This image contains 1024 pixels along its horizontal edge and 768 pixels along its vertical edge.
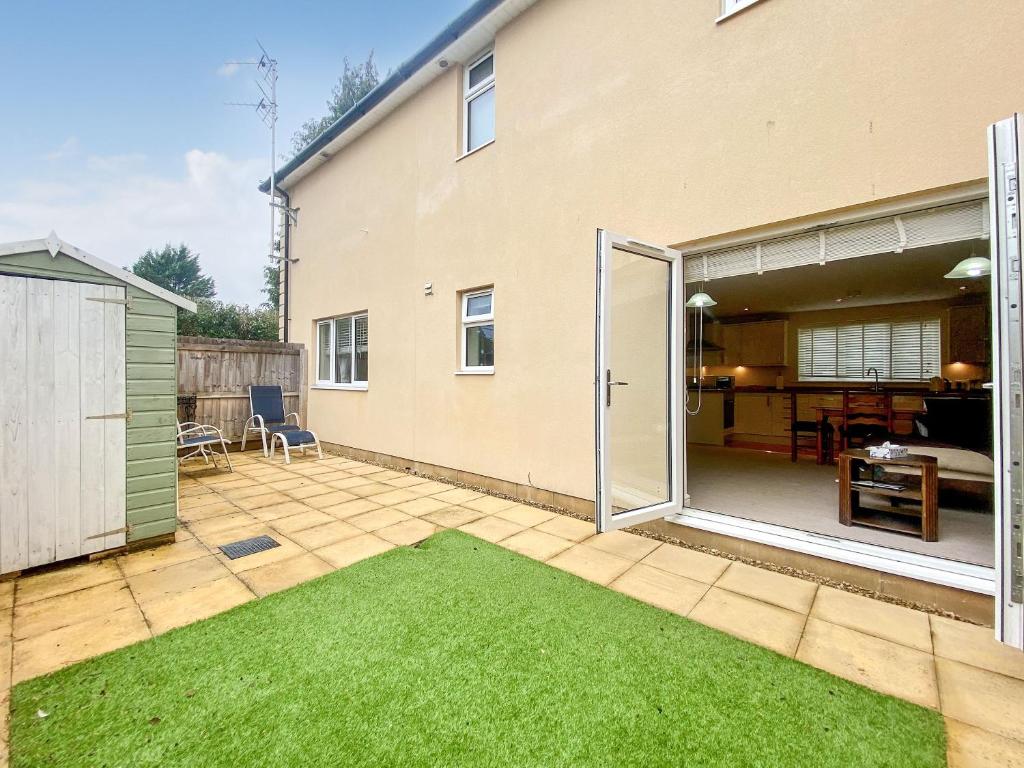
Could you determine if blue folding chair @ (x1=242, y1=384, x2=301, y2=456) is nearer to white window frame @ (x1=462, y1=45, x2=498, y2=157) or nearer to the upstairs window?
white window frame @ (x1=462, y1=45, x2=498, y2=157)

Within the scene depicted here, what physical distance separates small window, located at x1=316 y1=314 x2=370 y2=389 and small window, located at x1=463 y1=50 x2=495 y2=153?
10.3ft

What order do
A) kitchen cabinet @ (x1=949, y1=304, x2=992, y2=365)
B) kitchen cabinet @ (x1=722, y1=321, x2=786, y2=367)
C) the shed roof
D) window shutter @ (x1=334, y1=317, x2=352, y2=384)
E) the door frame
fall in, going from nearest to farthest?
the door frame, the shed roof, kitchen cabinet @ (x1=949, y1=304, x2=992, y2=365), window shutter @ (x1=334, y1=317, x2=352, y2=384), kitchen cabinet @ (x1=722, y1=321, x2=786, y2=367)

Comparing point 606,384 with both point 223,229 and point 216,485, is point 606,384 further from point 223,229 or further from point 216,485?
point 223,229

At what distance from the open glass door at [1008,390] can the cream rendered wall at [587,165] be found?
58cm

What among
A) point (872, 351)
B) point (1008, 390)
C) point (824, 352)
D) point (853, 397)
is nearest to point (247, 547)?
point (1008, 390)

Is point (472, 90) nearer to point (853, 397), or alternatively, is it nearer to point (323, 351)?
point (323, 351)

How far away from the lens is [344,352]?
780cm

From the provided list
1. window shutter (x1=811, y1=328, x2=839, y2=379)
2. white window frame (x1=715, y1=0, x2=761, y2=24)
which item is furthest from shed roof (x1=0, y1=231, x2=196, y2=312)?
window shutter (x1=811, y1=328, x2=839, y2=379)

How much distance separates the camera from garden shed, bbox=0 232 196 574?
279cm

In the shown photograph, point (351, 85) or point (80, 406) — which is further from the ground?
point (351, 85)

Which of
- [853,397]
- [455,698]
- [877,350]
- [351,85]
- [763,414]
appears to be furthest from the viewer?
[351,85]

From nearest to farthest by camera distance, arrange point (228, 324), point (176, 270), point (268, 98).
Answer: point (268, 98)
point (228, 324)
point (176, 270)

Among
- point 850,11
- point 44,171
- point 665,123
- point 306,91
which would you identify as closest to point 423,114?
point 665,123

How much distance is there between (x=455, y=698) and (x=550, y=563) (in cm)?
144
